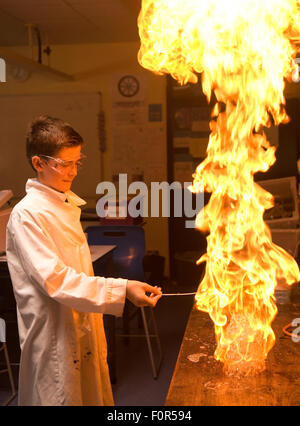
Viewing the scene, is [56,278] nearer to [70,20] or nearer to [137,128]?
[70,20]

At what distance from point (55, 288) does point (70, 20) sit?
4440mm

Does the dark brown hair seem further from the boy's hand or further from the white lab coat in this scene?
the boy's hand

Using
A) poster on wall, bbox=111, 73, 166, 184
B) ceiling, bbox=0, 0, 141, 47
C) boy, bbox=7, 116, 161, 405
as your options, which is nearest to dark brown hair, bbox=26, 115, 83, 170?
boy, bbox=7, 116, 161, 405

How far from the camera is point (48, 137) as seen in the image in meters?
1.85

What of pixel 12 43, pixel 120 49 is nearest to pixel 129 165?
pixel 120 49

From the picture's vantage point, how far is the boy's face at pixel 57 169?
1858 millimetres

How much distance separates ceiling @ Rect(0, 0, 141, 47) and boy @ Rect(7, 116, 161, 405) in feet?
10.0

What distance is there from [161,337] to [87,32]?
3.76 m

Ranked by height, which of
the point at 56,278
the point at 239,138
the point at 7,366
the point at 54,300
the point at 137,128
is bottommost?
the point at 7,366

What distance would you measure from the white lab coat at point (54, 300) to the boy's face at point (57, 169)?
39 mm

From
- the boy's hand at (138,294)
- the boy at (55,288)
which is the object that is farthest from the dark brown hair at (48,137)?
the boy's hand at (138,294)

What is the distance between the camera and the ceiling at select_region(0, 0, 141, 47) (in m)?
4.74

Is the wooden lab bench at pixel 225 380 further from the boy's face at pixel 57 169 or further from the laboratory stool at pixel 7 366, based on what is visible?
the laboratory stool at pixel 7 366

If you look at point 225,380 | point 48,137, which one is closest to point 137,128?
point 48,137
